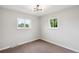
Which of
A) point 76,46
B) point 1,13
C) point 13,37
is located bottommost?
point 76,46

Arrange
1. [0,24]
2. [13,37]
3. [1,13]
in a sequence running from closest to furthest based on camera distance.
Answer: [1,13], [0,24], [13,37]

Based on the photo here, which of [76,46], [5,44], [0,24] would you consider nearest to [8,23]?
[0,24]

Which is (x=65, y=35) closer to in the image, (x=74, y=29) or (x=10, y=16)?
(x=74, y=29)

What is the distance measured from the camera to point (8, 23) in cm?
195
